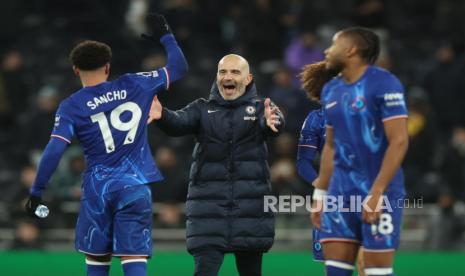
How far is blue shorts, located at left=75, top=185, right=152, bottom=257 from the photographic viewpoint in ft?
29.2

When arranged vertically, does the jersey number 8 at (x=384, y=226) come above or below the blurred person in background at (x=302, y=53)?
below

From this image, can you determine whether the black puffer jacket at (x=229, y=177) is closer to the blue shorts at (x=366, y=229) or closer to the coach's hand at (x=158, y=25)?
the coach's hand at (x=158, y=25)

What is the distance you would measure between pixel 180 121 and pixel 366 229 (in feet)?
7.31

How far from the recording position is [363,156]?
7574 mm

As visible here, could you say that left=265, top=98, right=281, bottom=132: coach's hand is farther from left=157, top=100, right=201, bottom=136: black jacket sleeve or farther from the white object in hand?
the white object in hand

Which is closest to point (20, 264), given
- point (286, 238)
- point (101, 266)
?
point (286, 238)

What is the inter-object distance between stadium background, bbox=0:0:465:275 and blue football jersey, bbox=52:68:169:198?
5.01 metres

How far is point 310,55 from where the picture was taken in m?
17.5

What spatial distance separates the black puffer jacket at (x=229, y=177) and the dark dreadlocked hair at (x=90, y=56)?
0.69 meters

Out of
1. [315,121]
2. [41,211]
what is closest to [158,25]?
[315,121]

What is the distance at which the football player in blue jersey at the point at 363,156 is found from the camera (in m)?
7.41

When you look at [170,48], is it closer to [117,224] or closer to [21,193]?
[117,224]

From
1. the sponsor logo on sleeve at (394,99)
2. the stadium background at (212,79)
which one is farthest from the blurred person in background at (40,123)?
A: the sponsor logo on sleeve at (394,99)

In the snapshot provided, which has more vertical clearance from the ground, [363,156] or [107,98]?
[107,98]
